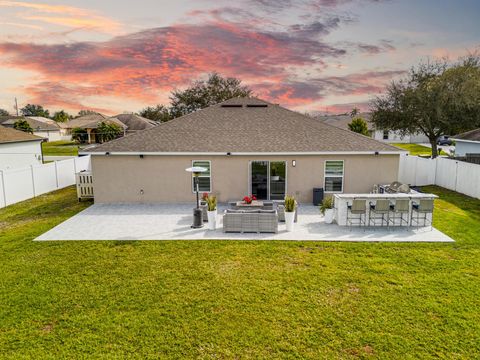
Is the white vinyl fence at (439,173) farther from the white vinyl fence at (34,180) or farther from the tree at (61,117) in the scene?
the tree at (61,117)

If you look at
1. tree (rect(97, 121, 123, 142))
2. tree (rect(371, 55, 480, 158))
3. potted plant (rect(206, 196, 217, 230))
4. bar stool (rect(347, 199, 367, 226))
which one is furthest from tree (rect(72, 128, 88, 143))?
bar stool (rect(347, 199, 367, 226))

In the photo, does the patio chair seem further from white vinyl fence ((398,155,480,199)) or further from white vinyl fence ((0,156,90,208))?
white vinyl fence ((0,156,90,208))

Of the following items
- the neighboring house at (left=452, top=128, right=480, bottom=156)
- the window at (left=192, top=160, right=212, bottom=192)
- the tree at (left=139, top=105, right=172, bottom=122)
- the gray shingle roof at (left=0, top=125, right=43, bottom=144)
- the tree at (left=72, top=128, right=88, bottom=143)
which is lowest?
the window at (left=192, top=160, right=212, bottom=192)

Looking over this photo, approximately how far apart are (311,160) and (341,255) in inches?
249

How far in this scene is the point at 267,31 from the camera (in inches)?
766

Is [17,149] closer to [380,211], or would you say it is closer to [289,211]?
[289,211]

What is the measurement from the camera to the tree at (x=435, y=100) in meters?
27.3

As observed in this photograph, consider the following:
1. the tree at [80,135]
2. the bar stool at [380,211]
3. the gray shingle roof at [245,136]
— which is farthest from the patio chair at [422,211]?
the tree at [80,135]

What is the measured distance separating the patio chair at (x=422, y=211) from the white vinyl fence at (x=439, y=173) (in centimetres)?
693

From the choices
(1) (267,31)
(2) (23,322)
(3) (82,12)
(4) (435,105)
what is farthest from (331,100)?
(2) (23,322)

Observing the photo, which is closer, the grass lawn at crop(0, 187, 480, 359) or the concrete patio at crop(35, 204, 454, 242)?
the grass lawn at crop(0, 187, 480, 359)

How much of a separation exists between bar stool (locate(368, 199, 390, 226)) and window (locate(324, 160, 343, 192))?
340 centimetres

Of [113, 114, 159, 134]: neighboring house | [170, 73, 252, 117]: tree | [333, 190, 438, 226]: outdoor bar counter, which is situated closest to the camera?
[333, 190, 438, 226]: outdoor bar counter

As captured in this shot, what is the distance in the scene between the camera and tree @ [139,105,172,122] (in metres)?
59.2
